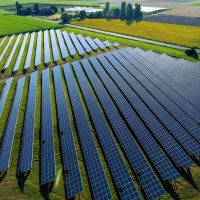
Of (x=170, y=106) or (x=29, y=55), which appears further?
(x=29, y=55)

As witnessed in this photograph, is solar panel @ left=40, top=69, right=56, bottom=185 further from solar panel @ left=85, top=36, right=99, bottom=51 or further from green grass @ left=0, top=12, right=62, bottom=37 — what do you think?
green grass @ left=0, top=12, right=62, bottom=37

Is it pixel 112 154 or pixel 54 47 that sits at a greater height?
pixel 54 47

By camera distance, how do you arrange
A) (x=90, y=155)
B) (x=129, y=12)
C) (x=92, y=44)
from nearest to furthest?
1. (x=90, y=155)
2. (x=92, y=44)
3. (x=129, y=12)

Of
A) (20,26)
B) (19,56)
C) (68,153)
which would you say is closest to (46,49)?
(19,56)

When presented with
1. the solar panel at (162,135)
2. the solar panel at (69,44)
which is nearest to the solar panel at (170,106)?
the solar panel at (162,135)

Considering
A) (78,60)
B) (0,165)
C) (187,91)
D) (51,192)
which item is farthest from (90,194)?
(78,60)

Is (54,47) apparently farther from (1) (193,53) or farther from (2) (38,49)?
(1) (193,53)
